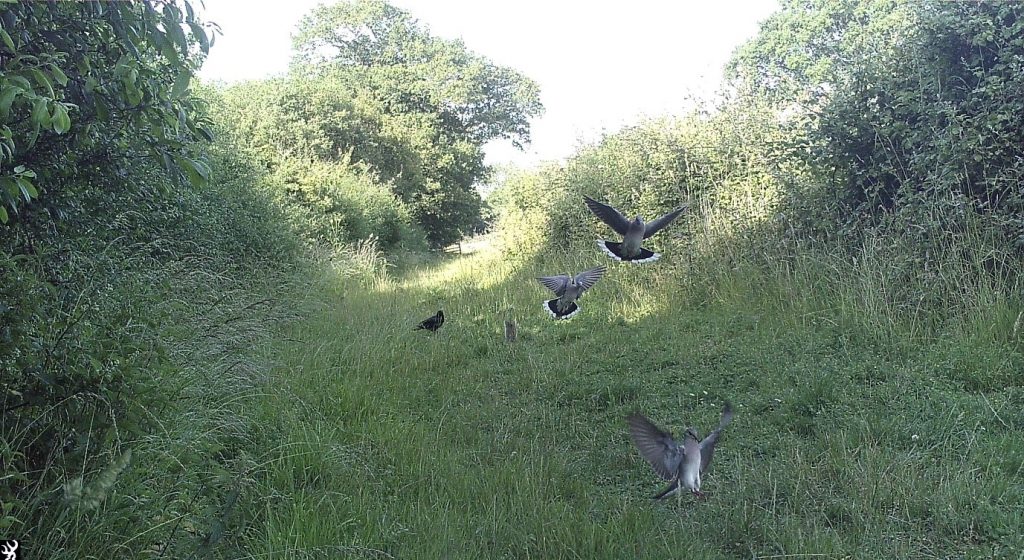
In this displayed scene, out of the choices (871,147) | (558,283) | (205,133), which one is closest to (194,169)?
(205,133)

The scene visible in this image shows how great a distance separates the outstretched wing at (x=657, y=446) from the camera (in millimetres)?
3004

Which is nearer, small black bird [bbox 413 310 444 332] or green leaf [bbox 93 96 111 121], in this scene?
green leaf [bbox 93 96 111 121]

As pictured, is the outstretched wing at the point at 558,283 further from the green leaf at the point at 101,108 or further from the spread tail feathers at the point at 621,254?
the green leaf at the point at 101,108

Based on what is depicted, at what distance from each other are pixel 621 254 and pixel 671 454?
77.8 inches

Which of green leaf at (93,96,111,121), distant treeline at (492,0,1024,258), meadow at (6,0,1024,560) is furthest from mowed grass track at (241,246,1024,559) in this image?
green leaf at (93,96,111,121)

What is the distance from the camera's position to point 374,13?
30.1 meters

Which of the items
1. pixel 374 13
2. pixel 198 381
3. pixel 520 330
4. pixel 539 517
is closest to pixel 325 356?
pixel 198 381

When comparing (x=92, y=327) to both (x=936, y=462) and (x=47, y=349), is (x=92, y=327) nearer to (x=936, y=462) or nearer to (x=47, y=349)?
(x=47, y=349)

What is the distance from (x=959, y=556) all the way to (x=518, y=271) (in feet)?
29.3

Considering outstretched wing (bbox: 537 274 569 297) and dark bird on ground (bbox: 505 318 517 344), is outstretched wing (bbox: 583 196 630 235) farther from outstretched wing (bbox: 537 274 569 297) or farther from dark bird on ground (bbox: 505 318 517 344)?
dark bird on ground (bbox: 505 318 517 344)

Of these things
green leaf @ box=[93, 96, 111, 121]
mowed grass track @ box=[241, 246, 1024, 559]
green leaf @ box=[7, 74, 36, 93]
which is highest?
green leaf @ box=[7, 74, 36, 93]

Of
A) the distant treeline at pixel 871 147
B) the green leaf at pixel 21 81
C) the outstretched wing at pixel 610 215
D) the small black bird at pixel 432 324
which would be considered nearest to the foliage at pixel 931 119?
the distant treeline at pixel 871 147

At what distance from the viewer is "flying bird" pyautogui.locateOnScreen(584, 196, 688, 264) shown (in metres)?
4.38

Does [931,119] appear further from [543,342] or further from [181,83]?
[181,83]
